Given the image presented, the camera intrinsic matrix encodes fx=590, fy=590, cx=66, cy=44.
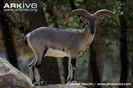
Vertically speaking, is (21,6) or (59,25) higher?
(21,6)

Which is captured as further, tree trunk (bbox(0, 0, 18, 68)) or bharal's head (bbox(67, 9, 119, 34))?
tree trunk (bbox(0, 0, 18, 68))

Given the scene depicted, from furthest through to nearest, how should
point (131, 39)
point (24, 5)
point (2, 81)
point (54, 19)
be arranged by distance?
point (131, 39) < point (54, 19) < point (24, 5) < point (2, 81)

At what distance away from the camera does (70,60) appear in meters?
10.1

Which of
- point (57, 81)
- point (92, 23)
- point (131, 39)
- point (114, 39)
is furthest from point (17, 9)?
point (131, 39)

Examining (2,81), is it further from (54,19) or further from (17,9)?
(54,19)

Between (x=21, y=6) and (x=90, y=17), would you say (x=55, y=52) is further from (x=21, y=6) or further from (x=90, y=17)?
(x=21, y=6)

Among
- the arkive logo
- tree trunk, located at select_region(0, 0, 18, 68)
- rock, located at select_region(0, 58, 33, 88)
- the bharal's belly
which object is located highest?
the arkive logo

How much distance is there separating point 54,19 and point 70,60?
372 cm

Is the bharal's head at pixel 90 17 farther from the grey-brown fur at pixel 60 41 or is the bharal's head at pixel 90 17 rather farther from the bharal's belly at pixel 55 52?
the bharal's belly at pixel 55 52

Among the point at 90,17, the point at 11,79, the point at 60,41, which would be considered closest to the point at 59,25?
the point at 90,17

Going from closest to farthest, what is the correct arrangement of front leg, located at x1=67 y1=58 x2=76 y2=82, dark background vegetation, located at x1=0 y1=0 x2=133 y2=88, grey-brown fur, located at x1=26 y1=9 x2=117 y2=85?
grey-brown fur, located at x1=26 y1=9 x2=117 y2=85, front leg, located at x1=67 y1=58 x2=76 y2=82, dark background vegetation, located at x1=0 y1=0 x2=133 y2=88

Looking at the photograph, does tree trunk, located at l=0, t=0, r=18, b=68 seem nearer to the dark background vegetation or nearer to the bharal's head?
the dark background vegetation

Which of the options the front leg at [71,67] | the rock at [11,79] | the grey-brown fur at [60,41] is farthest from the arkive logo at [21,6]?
the rock at [11,79]

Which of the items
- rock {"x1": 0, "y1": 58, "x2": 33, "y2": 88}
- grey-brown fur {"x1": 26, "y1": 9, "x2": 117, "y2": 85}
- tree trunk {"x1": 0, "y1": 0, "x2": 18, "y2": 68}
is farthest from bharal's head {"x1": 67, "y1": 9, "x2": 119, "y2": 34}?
tree trunk {"x1": 0, "y1": 0, "x2": 18, "y2": 68}
